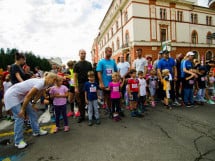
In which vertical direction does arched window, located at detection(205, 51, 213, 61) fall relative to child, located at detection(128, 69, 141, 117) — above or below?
above

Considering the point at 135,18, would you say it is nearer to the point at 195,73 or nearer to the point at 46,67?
the point at 195,73

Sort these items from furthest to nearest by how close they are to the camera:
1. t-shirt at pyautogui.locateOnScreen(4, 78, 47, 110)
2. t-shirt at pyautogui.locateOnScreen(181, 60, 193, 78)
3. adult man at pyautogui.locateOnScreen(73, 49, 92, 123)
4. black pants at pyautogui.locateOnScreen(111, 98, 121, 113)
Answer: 1. t-shirt at pyautogui.locateOnScreen(181, 60, 193, 78)
2. black pants at pyautogui.locateOnScreen(111, 98, 121, 113)
3. adult man at pyautogui.locateOnScreen(73, 49, 92, 123)
4. t-shirt at pyautogui.locateOnScreen(4, 78, 47, 110)

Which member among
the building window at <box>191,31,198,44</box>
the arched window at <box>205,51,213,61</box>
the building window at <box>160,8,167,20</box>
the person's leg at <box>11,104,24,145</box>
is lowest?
the person's leg at <box>11,104,24,145</box>

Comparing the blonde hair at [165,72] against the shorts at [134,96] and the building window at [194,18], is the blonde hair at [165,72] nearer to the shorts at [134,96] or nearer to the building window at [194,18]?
the shorts at [134,96]

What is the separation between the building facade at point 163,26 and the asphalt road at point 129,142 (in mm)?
22112

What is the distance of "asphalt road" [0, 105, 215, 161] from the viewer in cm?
266

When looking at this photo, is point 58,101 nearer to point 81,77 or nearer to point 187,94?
point 81,77

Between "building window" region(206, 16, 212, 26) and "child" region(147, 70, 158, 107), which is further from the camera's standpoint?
"building window" region(206, 16, 212, 26)

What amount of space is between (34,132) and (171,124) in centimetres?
343

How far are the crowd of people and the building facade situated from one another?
18.5 metres

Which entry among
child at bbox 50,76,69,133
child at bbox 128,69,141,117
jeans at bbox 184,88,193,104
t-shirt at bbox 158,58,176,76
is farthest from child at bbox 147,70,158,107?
child at bbox 50,76,69,133

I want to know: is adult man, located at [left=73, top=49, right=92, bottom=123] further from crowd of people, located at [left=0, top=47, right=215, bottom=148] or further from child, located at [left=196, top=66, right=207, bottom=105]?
child, located at [left=196, top=66, right=207, bottom=105]

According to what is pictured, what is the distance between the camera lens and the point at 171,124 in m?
4.11

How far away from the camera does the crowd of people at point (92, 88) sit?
10.9 ft
